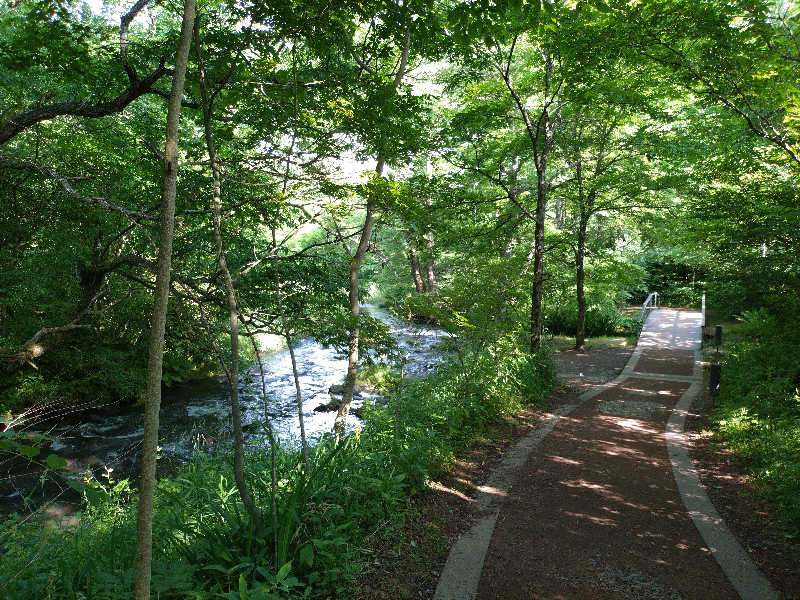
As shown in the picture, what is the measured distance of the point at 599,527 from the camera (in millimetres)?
4801

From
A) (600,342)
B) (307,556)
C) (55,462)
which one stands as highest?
(55,462)

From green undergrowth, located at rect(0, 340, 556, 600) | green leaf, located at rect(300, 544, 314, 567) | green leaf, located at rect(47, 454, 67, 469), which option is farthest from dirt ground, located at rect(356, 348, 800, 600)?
green leaf, located at rect(47, 454, 67, 469)

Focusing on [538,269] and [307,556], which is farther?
[538,269]

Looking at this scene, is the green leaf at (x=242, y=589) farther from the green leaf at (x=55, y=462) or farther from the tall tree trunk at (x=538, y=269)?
the tall tree trunk at (x=538, y=269)

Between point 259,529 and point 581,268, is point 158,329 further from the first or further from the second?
point 581,268

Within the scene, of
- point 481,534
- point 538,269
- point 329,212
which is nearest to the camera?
point 481,534

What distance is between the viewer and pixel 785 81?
242 inches

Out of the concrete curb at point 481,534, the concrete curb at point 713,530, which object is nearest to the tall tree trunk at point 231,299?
the concrete curb at point 481,534

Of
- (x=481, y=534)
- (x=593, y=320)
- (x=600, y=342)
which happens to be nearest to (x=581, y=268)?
(x=600, y=342)

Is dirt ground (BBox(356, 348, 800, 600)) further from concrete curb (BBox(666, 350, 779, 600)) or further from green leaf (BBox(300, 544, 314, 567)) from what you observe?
green leaf (BBox(300, 544, 314, 567))

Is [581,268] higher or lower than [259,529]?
higher

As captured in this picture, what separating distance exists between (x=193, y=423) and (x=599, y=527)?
8355mm

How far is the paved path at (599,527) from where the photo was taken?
12.7 ft

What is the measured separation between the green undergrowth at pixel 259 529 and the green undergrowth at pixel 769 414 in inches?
147
